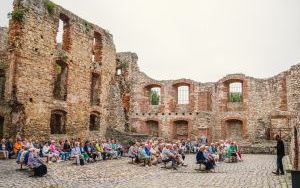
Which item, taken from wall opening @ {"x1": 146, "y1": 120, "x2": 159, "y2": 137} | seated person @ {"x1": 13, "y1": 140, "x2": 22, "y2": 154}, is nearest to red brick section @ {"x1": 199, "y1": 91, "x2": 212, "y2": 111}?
wall opening @ {"x1": 146, "y1": 120, "x2": 159, "y2": 137}

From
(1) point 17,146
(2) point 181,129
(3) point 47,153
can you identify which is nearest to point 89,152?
(3) point 47,153

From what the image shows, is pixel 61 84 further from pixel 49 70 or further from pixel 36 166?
pixel 36 166

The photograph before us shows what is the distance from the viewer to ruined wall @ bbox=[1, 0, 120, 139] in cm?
1767

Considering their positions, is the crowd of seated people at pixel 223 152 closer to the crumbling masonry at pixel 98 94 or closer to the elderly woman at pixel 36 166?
the crumbling masonry at pixel 98 94

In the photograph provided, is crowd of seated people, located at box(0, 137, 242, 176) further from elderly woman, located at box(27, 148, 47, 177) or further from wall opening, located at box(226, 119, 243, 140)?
wall opening, located at box(226, 119, 243, 140)

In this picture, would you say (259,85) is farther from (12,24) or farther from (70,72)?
(12,24)

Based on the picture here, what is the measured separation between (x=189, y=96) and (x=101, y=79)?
29.5 feet

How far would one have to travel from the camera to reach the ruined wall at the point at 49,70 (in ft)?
58.0

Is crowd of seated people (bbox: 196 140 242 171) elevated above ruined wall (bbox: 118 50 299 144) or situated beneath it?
situated beneath

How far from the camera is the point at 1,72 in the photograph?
20.5 meters

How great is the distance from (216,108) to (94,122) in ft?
35.7

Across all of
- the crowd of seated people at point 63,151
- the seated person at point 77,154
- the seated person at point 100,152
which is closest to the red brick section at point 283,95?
the crowd of seated people at point 63,151

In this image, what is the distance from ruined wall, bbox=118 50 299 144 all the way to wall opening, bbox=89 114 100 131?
Answer: 17.7ft

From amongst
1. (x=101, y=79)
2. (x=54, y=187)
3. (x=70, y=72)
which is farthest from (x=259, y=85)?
(x=54, y=187)
